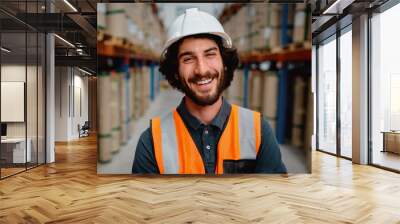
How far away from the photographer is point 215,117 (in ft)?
19.4

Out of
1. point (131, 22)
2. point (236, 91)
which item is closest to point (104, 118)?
point (131, 22)

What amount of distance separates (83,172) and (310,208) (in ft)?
13.8

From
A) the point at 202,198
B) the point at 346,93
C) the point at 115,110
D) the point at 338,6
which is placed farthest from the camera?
the point at 346,93

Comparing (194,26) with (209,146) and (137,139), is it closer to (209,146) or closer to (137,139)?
(209,146)

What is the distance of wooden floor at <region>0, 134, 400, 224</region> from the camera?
12.7 feet

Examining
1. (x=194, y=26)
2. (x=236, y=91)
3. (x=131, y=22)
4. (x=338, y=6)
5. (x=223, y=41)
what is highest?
(x=338, y=6)

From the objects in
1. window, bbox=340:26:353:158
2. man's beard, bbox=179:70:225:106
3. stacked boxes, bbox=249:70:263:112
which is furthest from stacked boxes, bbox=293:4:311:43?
window, bbox=340:26:353:158

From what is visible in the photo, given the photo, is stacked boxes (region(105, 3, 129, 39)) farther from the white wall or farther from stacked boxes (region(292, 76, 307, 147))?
the white wall

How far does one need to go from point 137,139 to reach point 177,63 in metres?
1.34

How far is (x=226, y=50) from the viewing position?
5992 mm

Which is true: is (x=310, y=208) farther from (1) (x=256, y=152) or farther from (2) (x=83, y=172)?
(2) (x=83, y=172)

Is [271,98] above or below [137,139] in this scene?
above

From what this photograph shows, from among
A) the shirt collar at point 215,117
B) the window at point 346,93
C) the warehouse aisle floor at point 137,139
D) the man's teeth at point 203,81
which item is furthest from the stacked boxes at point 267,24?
the window at point 346,93

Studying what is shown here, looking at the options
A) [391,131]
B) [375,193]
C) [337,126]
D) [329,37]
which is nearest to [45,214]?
[375,193]
